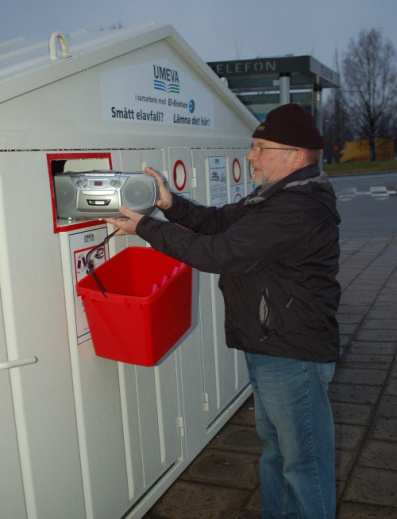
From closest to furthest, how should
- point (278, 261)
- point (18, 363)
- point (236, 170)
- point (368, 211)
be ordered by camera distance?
point (18, 363) < point (278, 261) < point (236, 170) < point (368, 211)

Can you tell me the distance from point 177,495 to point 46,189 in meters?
1.95

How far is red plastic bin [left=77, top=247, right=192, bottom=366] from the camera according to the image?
2.34 meters

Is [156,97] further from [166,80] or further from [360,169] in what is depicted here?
[360,169]

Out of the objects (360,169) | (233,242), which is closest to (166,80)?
(233,242)

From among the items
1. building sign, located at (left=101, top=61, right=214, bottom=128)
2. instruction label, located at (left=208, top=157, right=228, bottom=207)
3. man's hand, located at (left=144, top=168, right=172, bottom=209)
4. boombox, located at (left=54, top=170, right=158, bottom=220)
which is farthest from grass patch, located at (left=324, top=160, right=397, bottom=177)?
boombox, located at (left=54, top=170, right=158, bottom=220)

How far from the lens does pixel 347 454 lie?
3725 millimetres

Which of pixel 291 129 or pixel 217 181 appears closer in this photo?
pixel 291 129

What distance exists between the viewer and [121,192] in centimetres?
245

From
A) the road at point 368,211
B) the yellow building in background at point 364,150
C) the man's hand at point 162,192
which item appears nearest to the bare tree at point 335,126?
the yellow building in background at point 364,150

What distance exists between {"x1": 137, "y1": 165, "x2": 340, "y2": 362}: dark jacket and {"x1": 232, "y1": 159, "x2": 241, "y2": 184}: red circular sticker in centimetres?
164

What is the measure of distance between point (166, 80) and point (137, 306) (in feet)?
5.33

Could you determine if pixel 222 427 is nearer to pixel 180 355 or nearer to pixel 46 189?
pixel 180 355

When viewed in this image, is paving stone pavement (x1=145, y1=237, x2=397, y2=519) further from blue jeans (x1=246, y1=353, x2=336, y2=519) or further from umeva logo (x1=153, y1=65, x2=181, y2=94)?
umeva logo (x1=153, y1=65, x2=181, y2=94)

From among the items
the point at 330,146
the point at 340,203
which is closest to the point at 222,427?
the point at 340,203
